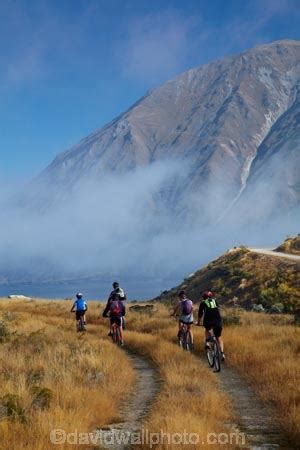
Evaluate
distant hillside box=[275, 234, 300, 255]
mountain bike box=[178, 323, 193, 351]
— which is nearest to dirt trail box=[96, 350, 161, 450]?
mountain bike box=[178, 323, 193, 351]

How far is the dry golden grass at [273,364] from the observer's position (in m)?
10.7

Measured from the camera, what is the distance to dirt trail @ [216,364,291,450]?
29.4ft

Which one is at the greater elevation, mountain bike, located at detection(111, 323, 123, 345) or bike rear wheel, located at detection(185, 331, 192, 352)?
mountain bike, located at detection(111, 323, 123, 345)

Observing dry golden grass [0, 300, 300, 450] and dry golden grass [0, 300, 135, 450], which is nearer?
dry golden grass [0, 300, 135, 450]

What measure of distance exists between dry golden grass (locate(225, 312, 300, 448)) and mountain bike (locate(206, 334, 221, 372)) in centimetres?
72

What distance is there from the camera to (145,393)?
13.1 meters

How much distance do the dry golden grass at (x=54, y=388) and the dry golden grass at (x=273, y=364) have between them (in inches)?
137

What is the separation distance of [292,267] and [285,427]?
42342 millimetres

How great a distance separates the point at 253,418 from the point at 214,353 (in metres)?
5.68

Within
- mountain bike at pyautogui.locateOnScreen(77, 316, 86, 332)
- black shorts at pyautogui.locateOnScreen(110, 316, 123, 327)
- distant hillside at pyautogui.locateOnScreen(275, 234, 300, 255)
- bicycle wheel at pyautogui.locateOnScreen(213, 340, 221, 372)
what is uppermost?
distant hillside at pyautogui.locateOnScreen(275, 234, 300, 255)

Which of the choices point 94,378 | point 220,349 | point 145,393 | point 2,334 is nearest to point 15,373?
point 94,378

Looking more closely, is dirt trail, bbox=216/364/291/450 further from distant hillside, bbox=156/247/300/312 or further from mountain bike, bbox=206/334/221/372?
distant hillside, bbox=156/247/300/312

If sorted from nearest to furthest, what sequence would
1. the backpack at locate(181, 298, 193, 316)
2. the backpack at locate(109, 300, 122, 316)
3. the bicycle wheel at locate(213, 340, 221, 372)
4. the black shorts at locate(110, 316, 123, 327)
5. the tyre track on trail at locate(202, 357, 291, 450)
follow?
the tyre track on trail at locate(202, 357, 291, 450)
the bicycle wheel at locate(213, 340, 221, 372)
the backpack at locate(181, 298, 193, 316)
the backpack at locate(109, 300, 122, 316)
the black shorts at locate(110, 316, 123, 327)

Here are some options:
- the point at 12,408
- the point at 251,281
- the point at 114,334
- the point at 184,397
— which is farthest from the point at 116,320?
the point at 251,281
